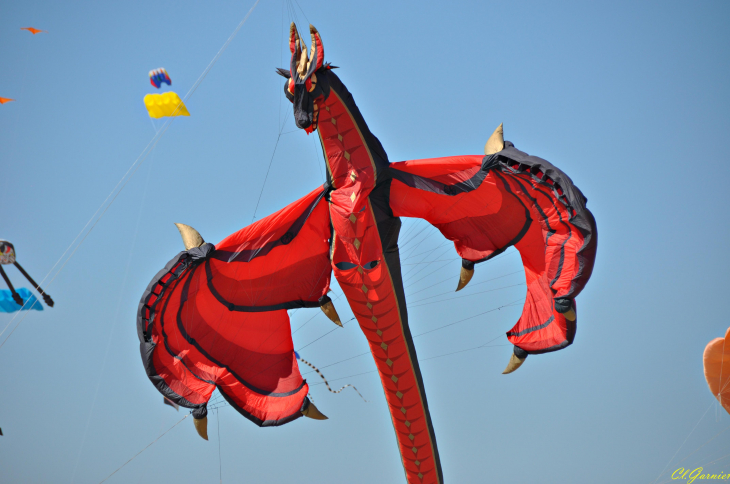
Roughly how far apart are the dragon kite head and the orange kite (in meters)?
6.37

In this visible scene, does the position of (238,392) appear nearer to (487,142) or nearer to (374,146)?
(374,146)

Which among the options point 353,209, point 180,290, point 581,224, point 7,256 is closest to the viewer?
point 581,224

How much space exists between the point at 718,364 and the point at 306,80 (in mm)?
6903

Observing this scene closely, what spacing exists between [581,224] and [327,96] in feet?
9.27

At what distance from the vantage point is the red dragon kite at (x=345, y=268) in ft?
23.3

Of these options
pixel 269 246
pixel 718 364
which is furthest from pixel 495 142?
pixel 718 364

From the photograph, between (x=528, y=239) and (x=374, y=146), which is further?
(x=528, y=239)

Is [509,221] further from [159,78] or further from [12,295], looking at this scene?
[12,295]

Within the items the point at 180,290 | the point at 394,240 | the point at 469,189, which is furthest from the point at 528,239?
the point at 180,290

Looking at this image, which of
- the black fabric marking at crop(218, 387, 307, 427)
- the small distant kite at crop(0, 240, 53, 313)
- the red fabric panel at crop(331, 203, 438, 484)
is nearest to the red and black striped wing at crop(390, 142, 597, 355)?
the red fabric panel at crop(331, 203, 438, 484)

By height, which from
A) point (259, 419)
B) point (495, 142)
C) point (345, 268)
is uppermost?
point (495, 142)

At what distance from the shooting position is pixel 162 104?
9.04m

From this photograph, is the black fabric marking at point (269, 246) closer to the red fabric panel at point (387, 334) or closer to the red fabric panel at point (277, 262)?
the red fabric panel at point (277, 262)

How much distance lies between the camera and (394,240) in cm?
789
